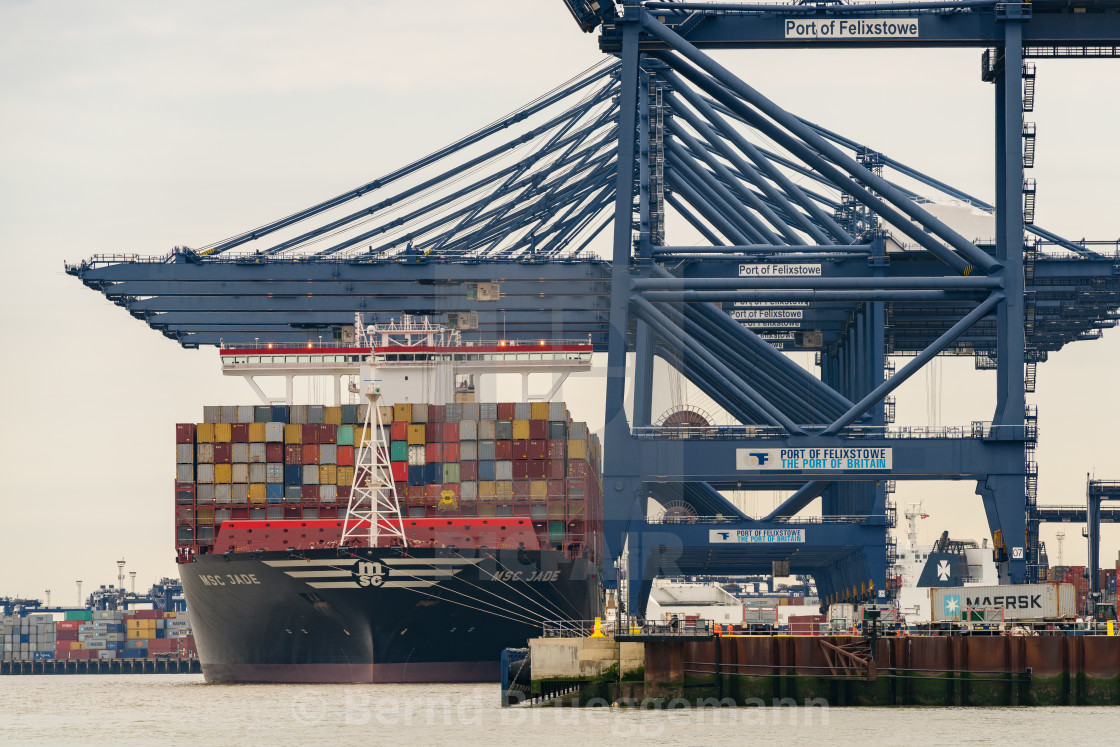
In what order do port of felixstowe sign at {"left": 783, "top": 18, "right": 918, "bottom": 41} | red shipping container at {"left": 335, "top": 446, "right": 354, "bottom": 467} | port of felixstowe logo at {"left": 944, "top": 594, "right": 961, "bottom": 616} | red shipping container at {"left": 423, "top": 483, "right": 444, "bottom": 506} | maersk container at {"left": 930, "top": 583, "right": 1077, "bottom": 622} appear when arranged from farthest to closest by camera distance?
red shipping container at {"left": 335, "top": 446, "right": 354, "bottom": 467}
red shipping container at {"left": 423, "top": 483, "right": 444, "bottom": 506}
port of felixstowe sign at {"left": 783, "top": 18, "right": 918, "bottom": 41}
port of felixstowe logo at {"left": 944, "top": 594, "right": 961, "bottom": 616}
maersk container at {"left": 930, "top": 583, "right": 1077, "bottom": 622}

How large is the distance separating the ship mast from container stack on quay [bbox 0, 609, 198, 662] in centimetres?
9455

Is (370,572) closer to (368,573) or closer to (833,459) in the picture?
(368,573)

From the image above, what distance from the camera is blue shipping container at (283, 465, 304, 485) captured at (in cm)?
5091

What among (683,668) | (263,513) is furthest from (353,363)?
(683,668)

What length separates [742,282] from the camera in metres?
40.9

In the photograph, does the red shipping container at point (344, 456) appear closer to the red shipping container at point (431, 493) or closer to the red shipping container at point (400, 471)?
the red shipping container at point (400, 471)

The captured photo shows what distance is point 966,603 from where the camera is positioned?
37406mm

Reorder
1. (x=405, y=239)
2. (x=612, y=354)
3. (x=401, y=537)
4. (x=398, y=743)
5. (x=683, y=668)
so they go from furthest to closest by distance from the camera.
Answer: (x=405, y=239) → (x=401, y=537) → (x=612, y=354) → (x=683, y=668) → (x=398, y=743)

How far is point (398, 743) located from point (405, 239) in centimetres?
2838

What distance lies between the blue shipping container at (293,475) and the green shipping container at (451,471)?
4299mm

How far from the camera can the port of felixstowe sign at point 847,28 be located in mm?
39688

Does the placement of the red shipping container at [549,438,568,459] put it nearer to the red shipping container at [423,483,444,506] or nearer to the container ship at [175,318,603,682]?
the container ship at [175,318,603,682]

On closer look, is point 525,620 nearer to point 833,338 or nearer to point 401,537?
point 401,537

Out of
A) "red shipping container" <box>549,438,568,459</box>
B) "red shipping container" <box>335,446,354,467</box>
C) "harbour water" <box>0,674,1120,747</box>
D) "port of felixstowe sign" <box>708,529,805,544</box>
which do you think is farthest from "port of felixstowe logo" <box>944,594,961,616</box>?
"red shipping container" <box>335,446,354,467</box>
